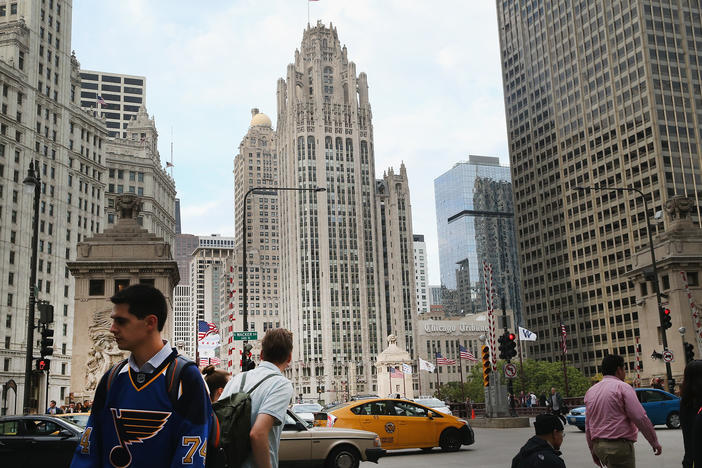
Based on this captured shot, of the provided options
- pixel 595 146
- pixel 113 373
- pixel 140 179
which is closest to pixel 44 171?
pixel 140 179

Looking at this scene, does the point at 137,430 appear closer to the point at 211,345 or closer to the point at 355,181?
the point at 211,345

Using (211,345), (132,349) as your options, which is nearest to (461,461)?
(132,349)

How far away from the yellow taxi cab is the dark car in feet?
23.8

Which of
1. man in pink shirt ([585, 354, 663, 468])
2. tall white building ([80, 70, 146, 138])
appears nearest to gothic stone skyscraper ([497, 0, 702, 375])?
tall white building ([80, 70, 146, 138])

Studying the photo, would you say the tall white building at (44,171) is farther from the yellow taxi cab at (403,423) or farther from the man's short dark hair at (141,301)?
the man's short dark hair at (141,301)

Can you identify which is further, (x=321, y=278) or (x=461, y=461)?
(x=321, y=278)

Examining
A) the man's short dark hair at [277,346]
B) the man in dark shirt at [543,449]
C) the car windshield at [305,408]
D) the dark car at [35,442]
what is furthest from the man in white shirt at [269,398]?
the car windshield at [305,408]

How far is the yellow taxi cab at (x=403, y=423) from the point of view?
815 inches

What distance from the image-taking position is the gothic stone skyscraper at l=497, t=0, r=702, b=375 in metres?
118

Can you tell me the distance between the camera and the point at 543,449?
19.3 feet

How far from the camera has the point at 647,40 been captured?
120m

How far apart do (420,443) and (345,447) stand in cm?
585

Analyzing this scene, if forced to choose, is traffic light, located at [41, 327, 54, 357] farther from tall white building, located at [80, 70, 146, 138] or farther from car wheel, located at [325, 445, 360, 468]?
tall white building, located at [80, 70, 146, 138]

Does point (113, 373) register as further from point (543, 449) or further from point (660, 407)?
point (660, 407)
